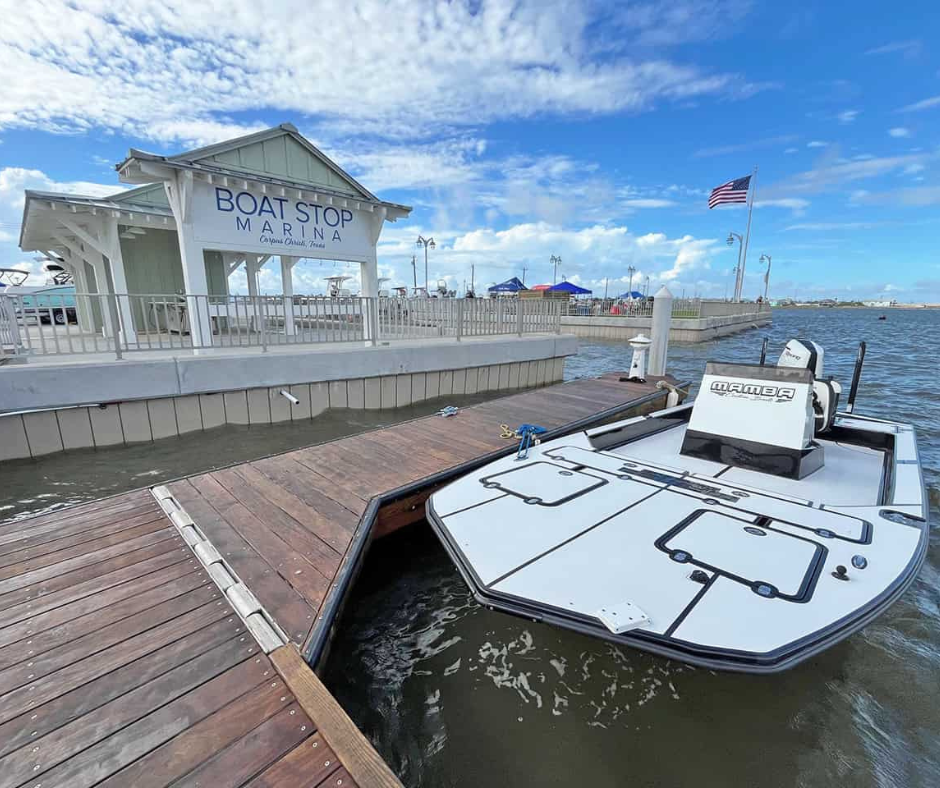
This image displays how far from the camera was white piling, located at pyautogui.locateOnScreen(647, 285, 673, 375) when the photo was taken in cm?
822

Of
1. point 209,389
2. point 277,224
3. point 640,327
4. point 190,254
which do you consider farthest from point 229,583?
point 640,327

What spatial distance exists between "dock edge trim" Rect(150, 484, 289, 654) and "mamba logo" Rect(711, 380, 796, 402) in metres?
3.69

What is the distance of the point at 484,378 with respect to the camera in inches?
382

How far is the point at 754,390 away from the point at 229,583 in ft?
13.1

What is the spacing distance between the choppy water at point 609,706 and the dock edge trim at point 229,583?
2.28 feet

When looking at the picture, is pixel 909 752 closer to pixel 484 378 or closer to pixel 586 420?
pixel 586 420

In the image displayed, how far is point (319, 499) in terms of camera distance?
138 inches

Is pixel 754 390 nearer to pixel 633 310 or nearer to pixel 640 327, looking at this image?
pixel 640 327

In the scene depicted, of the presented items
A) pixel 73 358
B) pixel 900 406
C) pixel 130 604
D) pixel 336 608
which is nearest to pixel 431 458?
pixel 336 608

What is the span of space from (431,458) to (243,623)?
2.40m

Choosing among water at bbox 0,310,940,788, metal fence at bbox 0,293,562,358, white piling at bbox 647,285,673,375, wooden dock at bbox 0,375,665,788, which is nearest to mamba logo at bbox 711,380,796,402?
water at bbox 0,310,940,788

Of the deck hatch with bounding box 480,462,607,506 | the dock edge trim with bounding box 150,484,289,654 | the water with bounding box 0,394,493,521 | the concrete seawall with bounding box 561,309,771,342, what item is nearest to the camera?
the dock edge trim with bounding box 150,484,289,654

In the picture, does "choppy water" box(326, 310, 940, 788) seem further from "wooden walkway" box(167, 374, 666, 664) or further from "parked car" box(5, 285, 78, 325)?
"parked car" box(5, 285, 78, 325)

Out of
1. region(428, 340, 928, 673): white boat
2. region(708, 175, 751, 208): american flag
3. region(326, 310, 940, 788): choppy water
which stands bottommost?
region(326, 310, 940, 788): choppy water
